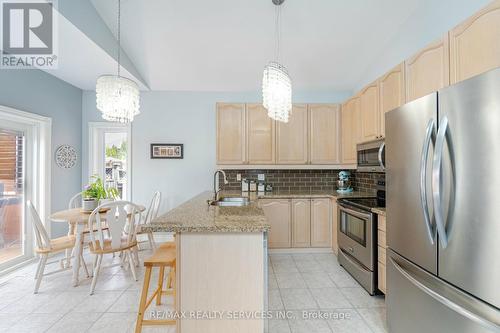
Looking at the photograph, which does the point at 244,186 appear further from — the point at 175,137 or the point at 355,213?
the point at 355,213

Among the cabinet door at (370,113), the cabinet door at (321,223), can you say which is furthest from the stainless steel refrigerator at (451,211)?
the cabinet door at (321,223)

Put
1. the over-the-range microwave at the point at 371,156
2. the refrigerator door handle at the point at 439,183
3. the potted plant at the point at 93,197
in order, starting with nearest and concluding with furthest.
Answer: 1. the refrigerator door handle at the point at 439,183
2. the over-the-range microwave at the point at 371,156
3. the potted plant at the point at 93,197

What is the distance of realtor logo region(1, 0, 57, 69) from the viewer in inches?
86.3

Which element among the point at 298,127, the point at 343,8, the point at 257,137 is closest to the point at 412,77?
the point at 343,8

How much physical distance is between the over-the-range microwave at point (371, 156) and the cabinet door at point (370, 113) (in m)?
0.11

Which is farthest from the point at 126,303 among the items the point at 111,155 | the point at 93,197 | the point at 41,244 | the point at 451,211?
the point at 111,155

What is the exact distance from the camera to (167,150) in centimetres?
398

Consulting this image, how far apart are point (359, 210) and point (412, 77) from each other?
1.39 metres

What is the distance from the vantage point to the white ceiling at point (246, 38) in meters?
2.67

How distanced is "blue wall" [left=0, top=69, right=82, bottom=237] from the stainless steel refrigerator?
4.27 m

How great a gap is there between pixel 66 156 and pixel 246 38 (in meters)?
3.35

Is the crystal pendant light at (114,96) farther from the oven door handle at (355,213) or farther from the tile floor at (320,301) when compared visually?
the oven door handle at (355,213)

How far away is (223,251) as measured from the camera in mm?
1431

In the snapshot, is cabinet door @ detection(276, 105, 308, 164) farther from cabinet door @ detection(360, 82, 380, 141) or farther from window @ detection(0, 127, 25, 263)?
window @ detection(0, 127, 25, 263)
